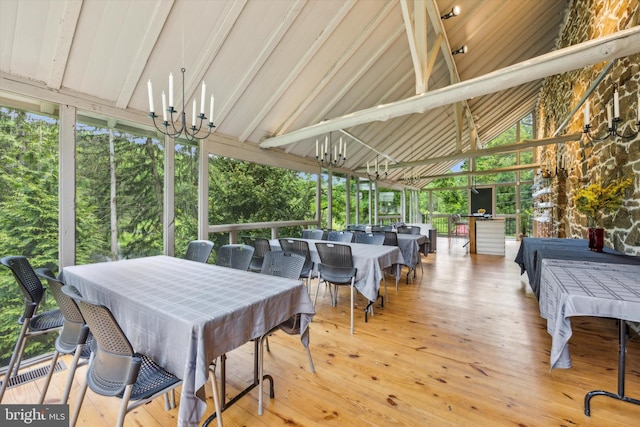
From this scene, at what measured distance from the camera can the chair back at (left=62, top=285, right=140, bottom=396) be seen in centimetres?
117

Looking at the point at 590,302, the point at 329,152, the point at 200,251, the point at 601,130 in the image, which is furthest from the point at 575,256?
the point at 329,152

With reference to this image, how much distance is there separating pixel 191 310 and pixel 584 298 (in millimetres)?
2259

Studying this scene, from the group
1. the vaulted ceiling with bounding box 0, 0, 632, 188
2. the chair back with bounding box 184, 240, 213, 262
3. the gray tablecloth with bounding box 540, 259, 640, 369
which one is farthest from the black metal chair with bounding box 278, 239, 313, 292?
the gray tablecloth with bounding box 540, 259, 640, 369

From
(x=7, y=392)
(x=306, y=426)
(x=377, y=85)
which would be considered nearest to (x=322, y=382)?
(x=306, y=426)

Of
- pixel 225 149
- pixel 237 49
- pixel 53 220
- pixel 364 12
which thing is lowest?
pixel 53 220

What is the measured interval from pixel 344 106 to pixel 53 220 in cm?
451

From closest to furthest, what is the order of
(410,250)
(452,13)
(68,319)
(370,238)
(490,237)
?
1. (68,319)
2. (452,13)
3. (370,238)
4. (410,250)
5. (490,237)

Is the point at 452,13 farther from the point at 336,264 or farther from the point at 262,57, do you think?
the point at 336,264

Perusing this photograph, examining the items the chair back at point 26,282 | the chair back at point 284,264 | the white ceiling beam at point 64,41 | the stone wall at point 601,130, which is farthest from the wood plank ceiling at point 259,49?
the chair back at point 284,264

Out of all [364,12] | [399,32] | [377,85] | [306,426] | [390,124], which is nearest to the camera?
[306,426]

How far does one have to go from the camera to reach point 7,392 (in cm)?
200

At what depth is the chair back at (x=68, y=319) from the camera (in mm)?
1433

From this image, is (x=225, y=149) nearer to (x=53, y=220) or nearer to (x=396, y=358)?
(x=53, y=220)

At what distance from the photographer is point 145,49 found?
8.93ft
